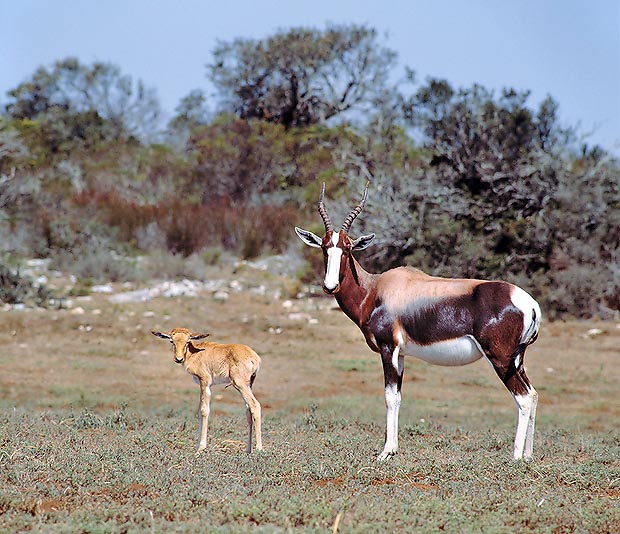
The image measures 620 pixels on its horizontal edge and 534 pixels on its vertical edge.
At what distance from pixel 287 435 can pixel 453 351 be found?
2637 mm

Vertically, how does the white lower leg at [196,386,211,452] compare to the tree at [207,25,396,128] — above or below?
below

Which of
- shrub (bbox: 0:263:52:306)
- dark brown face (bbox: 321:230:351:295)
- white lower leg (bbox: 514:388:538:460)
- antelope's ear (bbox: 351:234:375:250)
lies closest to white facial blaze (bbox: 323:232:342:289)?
dark brown face (bbox: 321:230:351:295)

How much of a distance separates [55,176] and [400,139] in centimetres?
1468

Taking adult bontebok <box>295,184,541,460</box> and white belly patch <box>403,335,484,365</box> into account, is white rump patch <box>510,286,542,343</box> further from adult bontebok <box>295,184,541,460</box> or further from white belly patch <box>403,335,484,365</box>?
white belly patch <box>403,335,484,365</box>

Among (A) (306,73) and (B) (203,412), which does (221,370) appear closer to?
(B) (203,412)

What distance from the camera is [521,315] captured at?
7.67 metres

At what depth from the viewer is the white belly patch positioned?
786 cm

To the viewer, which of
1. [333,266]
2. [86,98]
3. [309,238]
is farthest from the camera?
[86,98]

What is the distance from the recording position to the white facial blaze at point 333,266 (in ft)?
26.4

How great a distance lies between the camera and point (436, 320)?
25.9 feet

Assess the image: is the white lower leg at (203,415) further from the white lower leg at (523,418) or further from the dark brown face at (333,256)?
the white lower leg at (523,418)

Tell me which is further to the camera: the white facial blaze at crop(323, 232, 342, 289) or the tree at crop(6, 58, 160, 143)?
the tree at crop(6, 58, 160, 143)

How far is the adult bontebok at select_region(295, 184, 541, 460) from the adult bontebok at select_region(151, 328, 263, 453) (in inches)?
40.0

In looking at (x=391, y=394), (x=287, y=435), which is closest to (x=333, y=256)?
(x=391, y=394)
